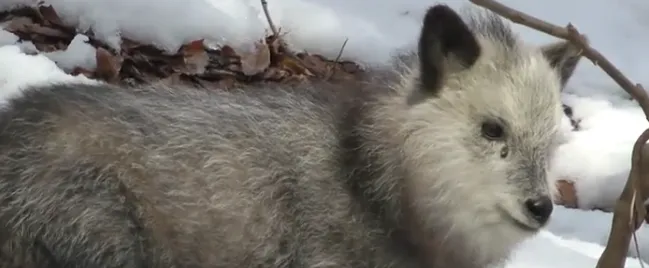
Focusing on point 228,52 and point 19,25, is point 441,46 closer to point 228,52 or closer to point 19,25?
point 228,52

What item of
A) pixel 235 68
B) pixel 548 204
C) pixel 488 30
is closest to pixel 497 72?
pixel 488 30

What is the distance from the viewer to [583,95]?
6164 millimetres

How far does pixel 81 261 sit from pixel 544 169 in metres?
1.40

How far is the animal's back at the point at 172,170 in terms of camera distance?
11.9ft

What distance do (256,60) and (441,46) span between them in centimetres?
208

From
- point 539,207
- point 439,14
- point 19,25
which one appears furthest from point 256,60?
point 539,207

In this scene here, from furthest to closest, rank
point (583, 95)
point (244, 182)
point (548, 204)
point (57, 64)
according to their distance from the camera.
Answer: point (583, 95) < point (57, 64) < point (244, 182) < point (548, 204)

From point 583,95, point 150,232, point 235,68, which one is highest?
point 150,232

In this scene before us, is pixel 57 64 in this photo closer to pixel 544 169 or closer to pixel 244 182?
pixel 244 182

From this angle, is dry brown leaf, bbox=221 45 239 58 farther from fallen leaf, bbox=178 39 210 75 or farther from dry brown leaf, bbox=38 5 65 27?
dry brown leaf, bbox=38 5 65 27

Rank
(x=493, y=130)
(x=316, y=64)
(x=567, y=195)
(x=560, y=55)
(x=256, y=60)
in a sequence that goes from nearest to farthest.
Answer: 1. (x=493, y=130)
2. (x=560, y=55)
3. (x=567, y=195)
4. (x=256, y=60)
5. (x=316, y=64)

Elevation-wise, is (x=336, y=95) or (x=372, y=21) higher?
(x=336, y=95)

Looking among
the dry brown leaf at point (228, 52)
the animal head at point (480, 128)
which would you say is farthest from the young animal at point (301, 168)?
the dry brown leaf at point (228, 52)

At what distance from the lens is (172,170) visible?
12.3 ft
